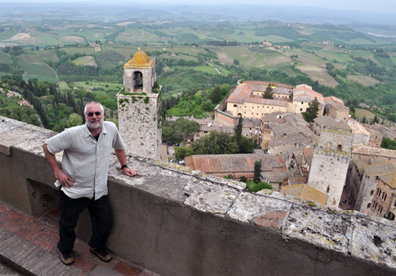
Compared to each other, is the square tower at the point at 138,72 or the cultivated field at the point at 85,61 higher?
the square tower at the point at 138,72

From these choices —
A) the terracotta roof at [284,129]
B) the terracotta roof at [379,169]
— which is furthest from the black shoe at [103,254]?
the terracotta roof at [284,129]

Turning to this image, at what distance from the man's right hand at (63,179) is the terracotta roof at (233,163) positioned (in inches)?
1105

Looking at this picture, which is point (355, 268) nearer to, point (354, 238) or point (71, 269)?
point (354, 238)

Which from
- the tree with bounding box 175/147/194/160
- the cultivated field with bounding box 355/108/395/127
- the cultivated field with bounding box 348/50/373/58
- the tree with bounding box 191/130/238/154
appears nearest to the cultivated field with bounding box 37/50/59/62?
the tree with bounding box 191/130/238/154

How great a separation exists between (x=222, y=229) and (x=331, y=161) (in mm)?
23602

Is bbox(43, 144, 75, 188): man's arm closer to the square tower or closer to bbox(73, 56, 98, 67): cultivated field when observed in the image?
the square tower

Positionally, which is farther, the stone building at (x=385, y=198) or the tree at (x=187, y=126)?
the tree at (x=187, y=126)

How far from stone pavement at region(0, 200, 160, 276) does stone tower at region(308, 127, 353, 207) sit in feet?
73.4

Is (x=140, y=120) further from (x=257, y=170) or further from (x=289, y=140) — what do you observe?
(x=289, y=140)

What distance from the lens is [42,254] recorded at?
374cm

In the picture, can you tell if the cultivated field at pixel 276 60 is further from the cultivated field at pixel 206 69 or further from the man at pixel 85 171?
A: the man at pixel 85 171

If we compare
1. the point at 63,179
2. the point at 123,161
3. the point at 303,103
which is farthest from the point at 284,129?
the point at 63,179

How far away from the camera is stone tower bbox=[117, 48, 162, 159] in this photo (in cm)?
1747

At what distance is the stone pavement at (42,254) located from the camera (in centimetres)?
356
